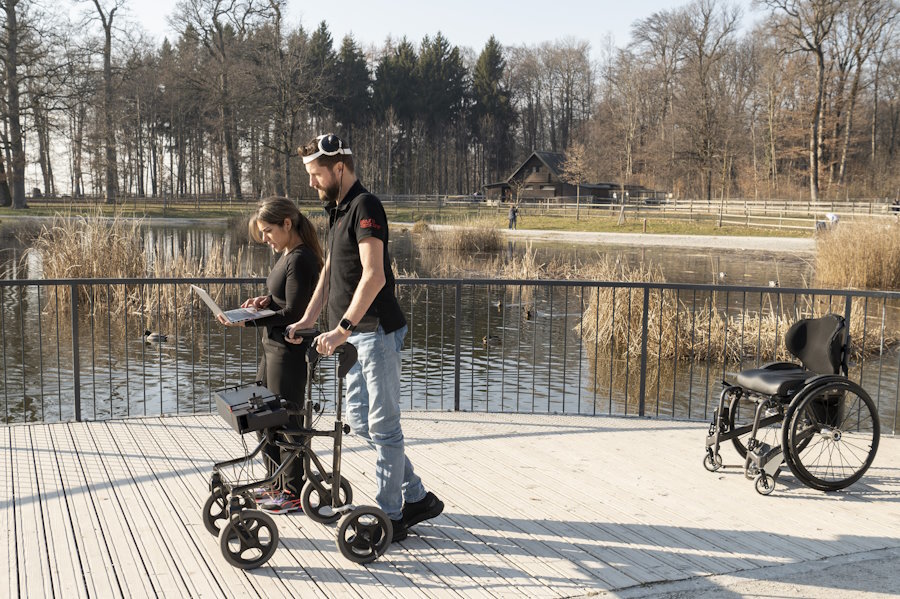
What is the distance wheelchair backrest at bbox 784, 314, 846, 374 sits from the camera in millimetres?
4586

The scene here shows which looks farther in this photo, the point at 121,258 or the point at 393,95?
the point at 393,95

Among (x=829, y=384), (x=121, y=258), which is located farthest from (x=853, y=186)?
(x=829, y=384)

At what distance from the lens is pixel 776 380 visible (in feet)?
14.7

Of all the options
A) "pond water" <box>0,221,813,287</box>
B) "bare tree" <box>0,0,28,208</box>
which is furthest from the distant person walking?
"bare tree" <box>0,0,28,208</box>

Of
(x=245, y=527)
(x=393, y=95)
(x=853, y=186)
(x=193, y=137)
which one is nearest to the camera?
(x=245, y=527)

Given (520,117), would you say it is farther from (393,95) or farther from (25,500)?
(25,500)

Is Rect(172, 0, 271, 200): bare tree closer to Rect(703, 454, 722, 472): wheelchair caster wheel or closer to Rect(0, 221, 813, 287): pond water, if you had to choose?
Rect(0, 221, 813, 287): pond water

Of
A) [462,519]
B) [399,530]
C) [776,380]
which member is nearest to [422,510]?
[399,530]

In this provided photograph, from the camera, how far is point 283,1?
44375mm

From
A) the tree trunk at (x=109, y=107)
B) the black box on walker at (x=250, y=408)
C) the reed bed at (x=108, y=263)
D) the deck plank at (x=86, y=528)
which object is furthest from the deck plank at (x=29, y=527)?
the tree trunk at (x=109, y=107)

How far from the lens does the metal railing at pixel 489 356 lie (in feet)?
31.8

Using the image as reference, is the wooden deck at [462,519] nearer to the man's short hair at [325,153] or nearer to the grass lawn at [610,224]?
the man's short hair at [325,153]

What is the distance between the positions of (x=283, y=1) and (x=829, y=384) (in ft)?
145

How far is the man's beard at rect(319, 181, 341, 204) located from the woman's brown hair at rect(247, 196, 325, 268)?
45cm
